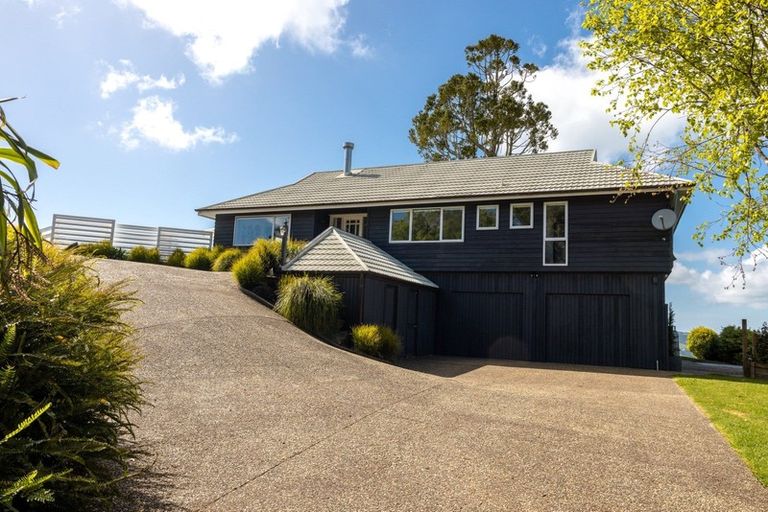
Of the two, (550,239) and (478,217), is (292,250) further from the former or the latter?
(550,239)

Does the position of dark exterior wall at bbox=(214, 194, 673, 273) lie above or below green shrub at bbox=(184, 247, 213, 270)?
above

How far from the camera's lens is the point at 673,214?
46.8 ft

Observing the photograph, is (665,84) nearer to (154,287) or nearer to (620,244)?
(620,244)

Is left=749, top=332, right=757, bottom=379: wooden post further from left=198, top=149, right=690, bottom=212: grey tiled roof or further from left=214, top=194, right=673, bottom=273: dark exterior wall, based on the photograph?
left=198, top=149, right=690, bottom=212: grey tiled roof

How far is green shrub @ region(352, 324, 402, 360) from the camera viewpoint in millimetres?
11930

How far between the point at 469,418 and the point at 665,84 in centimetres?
937

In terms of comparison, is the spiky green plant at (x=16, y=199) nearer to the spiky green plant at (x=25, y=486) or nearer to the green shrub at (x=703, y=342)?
the spiky green plant at (x=25, y=486)

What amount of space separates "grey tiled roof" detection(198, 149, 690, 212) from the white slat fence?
66.0 inches

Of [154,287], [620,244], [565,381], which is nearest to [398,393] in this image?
[565,381]

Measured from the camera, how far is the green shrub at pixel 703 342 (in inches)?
823

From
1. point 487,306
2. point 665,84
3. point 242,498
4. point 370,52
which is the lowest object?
point 242,498

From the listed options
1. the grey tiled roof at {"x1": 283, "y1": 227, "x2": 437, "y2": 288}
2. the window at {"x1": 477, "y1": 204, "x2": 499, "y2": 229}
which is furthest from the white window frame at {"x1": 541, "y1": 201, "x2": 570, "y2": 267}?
the grey tiled roof at {"x1": 283, "y1": 227, "x2": 437, "y2": 288}

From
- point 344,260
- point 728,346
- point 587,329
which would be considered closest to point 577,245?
point 587,329

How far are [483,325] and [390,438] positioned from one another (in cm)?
1185
